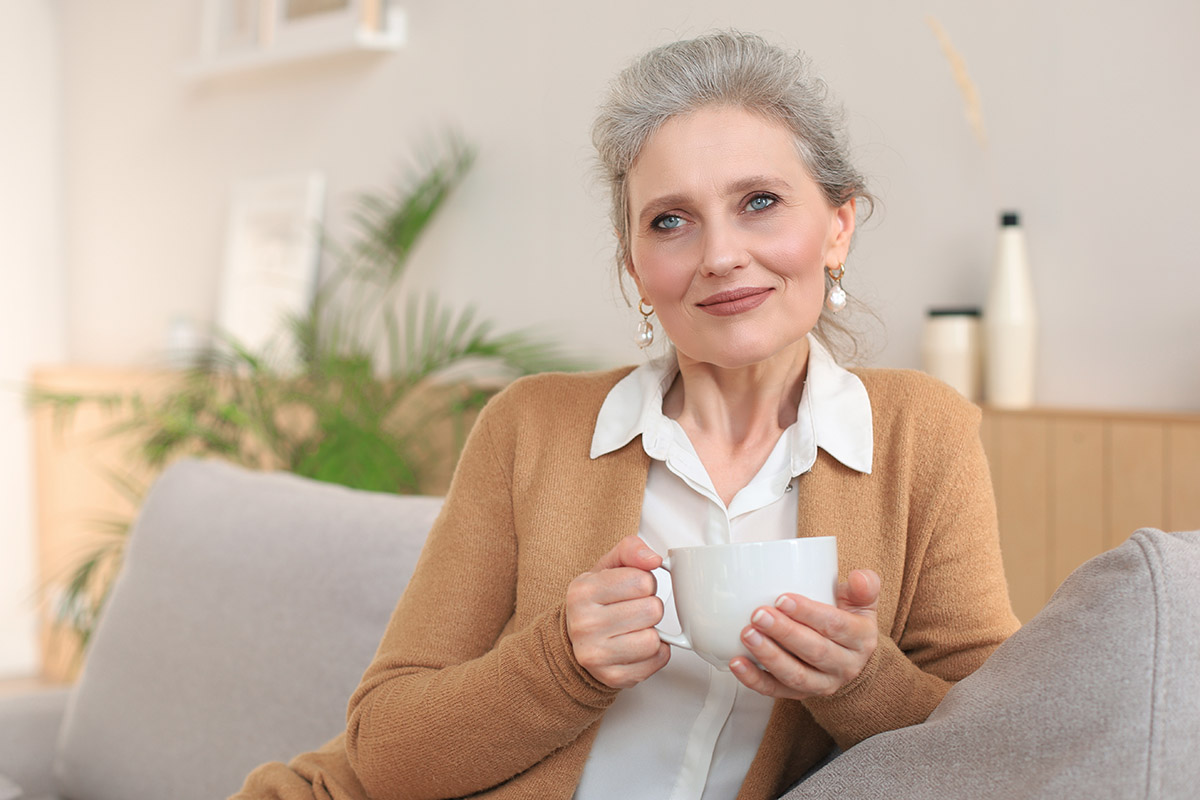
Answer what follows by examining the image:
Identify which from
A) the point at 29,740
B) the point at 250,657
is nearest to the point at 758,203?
the point at 250,657

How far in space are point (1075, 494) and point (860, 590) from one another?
123 cm

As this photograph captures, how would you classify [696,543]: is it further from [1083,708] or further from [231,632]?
[231,632]

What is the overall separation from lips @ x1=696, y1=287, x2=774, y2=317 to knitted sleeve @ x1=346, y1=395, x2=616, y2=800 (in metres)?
0.29

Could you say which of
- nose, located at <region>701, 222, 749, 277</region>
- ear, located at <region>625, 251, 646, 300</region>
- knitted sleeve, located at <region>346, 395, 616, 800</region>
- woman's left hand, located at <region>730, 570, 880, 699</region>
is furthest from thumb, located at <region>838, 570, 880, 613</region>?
ear, located at <region>625, 251, 646, 300</region>

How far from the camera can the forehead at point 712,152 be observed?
1.07 m

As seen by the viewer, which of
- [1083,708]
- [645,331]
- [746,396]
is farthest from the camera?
[645,331]

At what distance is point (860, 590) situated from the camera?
0.85m

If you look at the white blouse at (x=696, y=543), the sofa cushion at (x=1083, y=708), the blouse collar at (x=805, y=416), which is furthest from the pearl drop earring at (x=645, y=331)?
the sofa cushion at (x=1083, y=708)

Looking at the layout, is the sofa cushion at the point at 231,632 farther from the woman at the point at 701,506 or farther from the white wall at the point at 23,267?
the white wall at the point at 23,267

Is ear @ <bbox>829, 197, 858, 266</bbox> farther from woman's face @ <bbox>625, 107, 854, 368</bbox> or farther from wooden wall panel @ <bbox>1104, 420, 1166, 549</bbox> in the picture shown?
wooden wall panel @ <bbox>1104, 420, 1166, 549</bbox>

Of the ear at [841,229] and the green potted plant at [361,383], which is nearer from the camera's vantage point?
the ear at [841,229]

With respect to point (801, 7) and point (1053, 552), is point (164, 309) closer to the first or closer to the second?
point (801, 7)

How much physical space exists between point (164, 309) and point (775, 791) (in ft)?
11.4

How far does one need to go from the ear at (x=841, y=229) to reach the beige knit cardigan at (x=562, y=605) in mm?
134
